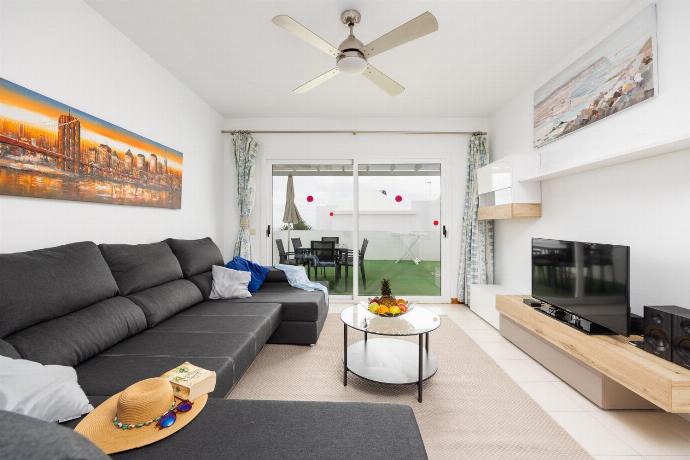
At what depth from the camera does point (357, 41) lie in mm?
2189

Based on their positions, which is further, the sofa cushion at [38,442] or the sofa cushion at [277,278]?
the sofa cushion at [277,278]

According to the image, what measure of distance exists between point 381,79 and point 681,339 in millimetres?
2493

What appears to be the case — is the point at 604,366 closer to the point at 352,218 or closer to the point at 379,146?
the point at 352,218

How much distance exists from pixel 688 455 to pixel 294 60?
3834 millimetres

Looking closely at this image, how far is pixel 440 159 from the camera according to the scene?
15.0ft

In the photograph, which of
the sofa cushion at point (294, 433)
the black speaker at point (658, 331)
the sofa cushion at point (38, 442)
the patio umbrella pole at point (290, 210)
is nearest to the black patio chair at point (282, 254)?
the patio umbrella pole at point (290, 210)

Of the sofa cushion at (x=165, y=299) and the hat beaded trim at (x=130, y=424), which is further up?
the sofa cushion at (x=165, y=299)

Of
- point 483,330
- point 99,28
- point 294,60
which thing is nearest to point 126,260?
point 99,28

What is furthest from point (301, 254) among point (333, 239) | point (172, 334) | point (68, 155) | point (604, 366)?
point (604, 366)

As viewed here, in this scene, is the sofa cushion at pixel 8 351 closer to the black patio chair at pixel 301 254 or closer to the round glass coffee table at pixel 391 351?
the round glass coffee table at pixel 391 351

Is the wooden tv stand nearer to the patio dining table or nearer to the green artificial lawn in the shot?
the green artificial lawn

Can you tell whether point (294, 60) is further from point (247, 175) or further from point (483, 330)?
point (483, 330)

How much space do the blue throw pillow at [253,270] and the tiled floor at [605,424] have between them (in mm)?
2418

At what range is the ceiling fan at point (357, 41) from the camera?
1867 mm
